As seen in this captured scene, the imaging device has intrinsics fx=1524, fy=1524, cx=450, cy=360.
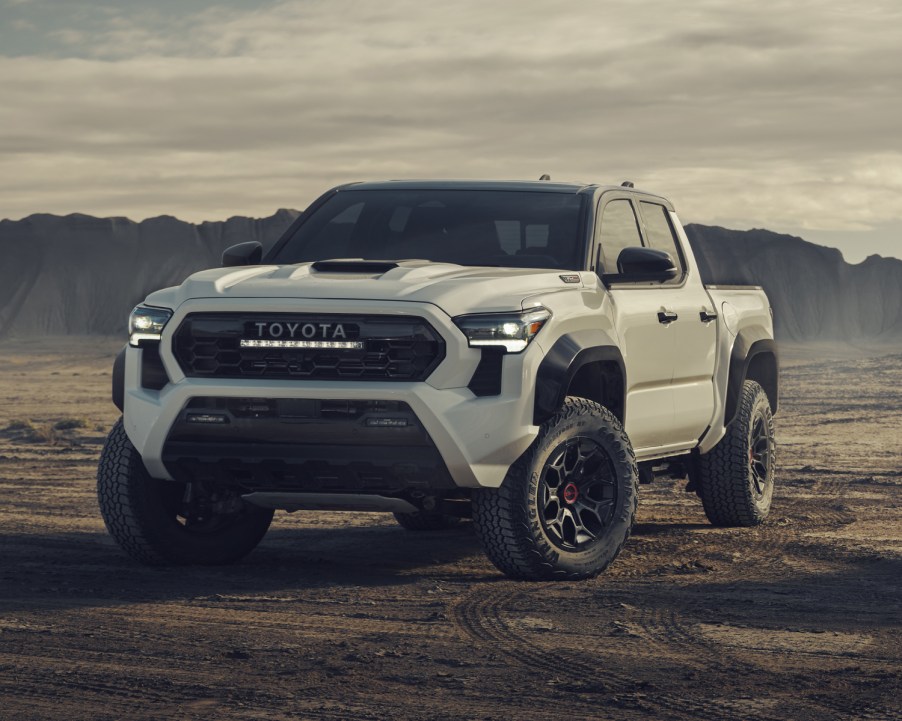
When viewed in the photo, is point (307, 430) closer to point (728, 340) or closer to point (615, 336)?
point (615, 336)

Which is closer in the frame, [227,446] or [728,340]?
[227,446]

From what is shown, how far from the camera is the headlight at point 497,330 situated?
7359 mm

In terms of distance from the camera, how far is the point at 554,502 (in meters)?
7.88

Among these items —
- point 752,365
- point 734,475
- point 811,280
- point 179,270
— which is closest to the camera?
point 734,475

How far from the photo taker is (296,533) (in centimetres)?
1048

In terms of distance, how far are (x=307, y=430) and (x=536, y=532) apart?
127cm

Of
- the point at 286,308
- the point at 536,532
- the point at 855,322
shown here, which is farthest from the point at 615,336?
the point at 855,322

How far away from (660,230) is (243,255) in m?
2.83

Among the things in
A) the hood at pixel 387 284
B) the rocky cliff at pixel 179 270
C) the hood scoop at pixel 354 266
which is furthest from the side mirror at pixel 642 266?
the rocky cliff at pixel 179 270

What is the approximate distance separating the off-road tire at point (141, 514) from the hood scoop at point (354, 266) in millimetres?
1416

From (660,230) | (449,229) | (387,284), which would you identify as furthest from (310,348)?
(660,230)

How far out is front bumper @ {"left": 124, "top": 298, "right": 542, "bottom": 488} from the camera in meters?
7.25

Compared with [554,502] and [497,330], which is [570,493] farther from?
[497,330]

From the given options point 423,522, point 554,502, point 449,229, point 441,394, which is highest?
point 449,229
